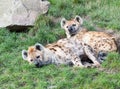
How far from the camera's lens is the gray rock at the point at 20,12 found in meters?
10.3

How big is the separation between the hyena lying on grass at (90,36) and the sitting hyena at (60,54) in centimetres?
20

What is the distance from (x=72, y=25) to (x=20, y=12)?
5.02 ft

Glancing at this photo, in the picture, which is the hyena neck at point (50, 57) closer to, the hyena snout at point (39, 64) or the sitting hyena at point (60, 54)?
the sitting hyena at point (60, 54)

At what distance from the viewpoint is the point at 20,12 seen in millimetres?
10562

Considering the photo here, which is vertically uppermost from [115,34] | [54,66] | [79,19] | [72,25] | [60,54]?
[79,19]

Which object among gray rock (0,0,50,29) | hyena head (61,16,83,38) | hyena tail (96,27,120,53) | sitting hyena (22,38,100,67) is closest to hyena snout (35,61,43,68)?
sitting hyena (22,38,100,67)

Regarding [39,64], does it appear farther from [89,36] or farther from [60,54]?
[89,36]

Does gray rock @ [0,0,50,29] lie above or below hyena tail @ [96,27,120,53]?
above

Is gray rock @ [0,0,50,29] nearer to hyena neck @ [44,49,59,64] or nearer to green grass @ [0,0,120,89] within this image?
green grass @ [0,0,120,89]

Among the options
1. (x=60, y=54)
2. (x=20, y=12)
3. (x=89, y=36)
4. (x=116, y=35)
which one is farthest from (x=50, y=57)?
(x=20, y=12)

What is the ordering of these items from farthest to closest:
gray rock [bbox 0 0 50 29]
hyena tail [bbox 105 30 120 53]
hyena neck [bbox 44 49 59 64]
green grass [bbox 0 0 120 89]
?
gray rock [bbox 0 0 50 29] → hyena tail [bbox 105 30 120 53] → hyena neck [bbox 44 49 59 64] → green grass [bbox 0 0 120 89]

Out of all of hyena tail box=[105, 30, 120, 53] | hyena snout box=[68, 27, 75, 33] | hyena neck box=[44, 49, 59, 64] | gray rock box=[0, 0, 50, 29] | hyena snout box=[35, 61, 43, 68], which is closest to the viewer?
hyena snout box=[35, 61, 43, 68]

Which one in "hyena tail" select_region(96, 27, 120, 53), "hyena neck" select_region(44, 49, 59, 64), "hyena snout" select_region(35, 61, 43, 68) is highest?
"hyena tail" select_region(96, 27, 120, 53)

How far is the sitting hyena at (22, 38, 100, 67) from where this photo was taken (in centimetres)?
818
